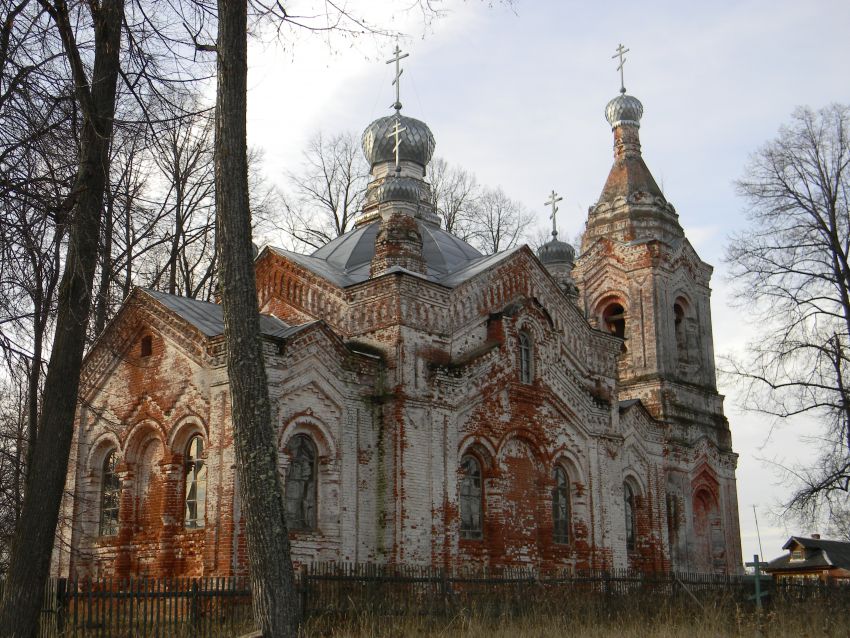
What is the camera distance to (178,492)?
14961mm

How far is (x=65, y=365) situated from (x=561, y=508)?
11.0 meters

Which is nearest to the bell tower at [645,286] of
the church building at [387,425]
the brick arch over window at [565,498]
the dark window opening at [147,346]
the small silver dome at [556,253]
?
the small silver dome at [556,253]

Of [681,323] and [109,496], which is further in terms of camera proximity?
[681,323]

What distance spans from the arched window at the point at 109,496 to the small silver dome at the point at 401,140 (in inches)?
375

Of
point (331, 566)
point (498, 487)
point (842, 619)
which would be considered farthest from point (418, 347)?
point (842, 619)

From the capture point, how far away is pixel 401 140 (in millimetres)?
22203

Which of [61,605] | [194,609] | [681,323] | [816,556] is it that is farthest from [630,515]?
[816,556]

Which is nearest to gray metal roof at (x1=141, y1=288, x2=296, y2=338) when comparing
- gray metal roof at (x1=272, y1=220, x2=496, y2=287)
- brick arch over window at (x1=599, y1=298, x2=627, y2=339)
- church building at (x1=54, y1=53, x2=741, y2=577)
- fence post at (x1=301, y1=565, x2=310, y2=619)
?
church building at (x1=54, y1=53, x2=741, y2=577)

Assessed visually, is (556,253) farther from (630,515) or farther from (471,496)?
(471,496)

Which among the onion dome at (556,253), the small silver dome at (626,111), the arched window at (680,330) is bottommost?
the arched window at (680,330)

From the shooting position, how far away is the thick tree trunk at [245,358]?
7734 mm

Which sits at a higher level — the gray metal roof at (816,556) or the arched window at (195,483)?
the arched window at (195,483)

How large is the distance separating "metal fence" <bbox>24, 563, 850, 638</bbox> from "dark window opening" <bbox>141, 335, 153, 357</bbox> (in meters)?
4.69

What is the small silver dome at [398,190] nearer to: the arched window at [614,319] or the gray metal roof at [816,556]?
the arched window at [614,319]
